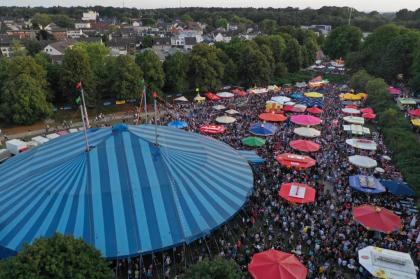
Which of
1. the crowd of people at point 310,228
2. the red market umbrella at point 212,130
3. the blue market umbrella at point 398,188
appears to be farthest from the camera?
the red market umbrella at point 212,130

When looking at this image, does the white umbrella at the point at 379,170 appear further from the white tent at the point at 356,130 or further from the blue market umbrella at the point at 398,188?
the white tent at the point at 356,130

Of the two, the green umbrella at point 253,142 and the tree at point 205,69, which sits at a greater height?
the tree at point 205,69

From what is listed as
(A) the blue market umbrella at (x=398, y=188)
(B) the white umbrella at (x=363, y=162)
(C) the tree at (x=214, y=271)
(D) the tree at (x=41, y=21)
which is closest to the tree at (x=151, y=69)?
(B) the white umbrella at (x=363, y=162)

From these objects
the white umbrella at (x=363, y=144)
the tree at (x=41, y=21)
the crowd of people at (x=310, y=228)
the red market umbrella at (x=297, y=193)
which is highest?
the tree at (x=41, y=21)

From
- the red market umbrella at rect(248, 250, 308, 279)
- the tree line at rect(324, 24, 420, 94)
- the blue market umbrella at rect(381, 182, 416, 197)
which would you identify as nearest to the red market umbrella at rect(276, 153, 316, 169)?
the blue market umbrella at rect(381, 182, 416, 197)

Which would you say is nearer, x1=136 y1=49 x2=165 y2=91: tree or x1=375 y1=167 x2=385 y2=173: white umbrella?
x1=375 y1=167 x2=385 y2=173: white umbrella

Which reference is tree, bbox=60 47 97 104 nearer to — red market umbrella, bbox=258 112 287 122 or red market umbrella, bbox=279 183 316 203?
red market umbrella, bbox=258 112 287 122

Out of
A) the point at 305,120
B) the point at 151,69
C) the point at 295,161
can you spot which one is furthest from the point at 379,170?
the point at 151,69
